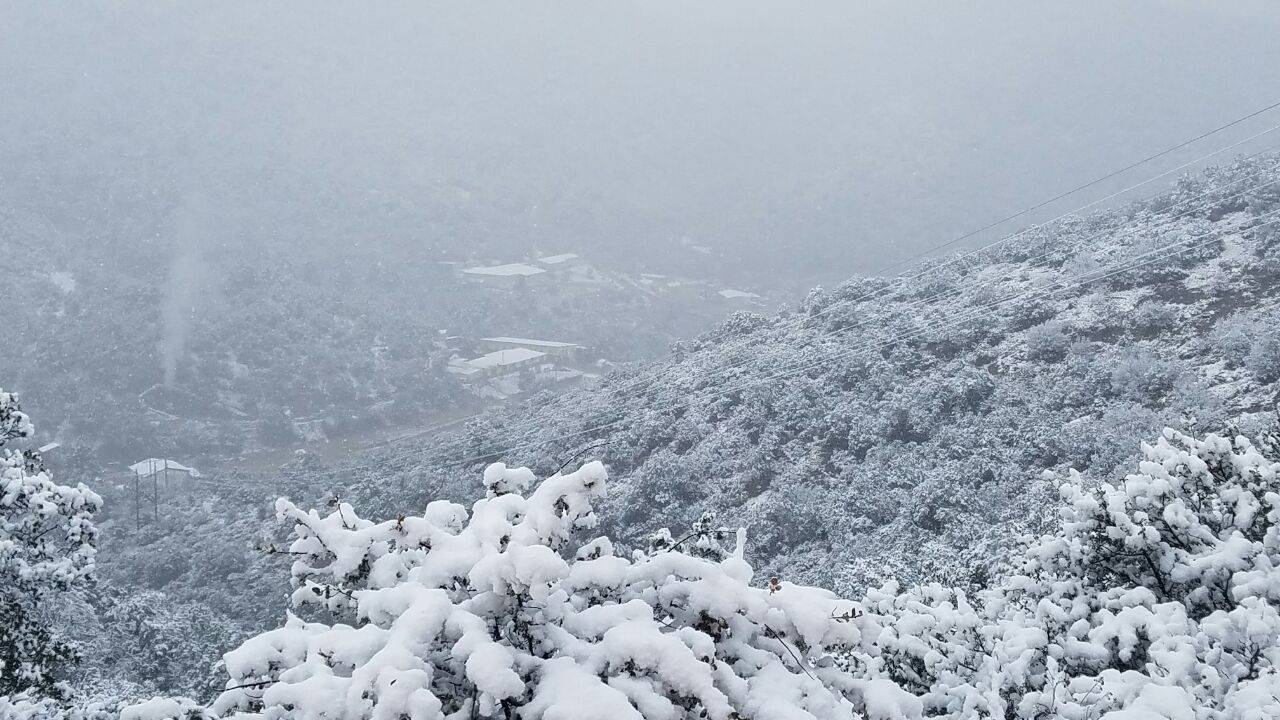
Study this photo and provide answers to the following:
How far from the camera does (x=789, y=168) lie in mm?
124312

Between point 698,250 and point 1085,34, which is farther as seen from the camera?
point 1085,34

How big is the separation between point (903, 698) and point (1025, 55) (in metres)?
173

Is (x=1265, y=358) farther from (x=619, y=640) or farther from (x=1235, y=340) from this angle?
(x=619, y=640)

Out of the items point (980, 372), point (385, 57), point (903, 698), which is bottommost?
point (980, 372)

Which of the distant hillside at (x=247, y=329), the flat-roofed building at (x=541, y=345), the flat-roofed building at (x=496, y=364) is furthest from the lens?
the flat-roofed building at (x=541, y=345)

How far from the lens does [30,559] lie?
10.1m

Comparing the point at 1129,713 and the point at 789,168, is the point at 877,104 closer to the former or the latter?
the point at 789,168

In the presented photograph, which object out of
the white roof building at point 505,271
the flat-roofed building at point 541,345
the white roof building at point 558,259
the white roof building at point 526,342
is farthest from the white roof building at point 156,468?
the white roof building at point 558,259

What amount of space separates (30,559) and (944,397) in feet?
58.5

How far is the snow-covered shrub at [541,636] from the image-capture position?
308cm

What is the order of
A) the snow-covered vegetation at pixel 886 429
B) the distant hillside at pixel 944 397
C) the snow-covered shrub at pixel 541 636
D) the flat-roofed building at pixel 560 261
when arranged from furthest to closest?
1. the flat-roofed building at pixel 560 261
2. the distant hillside at pixel 944 397
3. the snow-covered vegetation at pixel 886 429
4. the snow-covered shrub at pixel 541 636

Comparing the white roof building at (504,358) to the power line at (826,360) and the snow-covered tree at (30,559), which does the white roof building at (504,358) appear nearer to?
the power line at (826,360)

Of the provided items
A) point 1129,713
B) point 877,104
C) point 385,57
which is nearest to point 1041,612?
point 1129,713

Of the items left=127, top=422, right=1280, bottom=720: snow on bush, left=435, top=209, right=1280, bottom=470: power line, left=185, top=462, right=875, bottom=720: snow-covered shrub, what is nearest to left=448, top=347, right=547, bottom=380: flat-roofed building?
left=435, top=209, right=1280, bottom=470: power line
